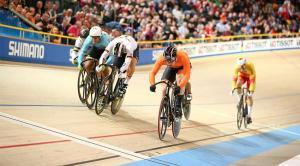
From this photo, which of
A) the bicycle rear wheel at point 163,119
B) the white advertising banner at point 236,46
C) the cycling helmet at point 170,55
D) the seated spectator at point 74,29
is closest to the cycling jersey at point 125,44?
the cycling helmet at point 170,55

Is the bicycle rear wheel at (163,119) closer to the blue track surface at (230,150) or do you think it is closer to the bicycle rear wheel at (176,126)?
the bicycle rear wheel at (176,126)

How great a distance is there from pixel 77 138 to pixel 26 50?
7909 millimetres

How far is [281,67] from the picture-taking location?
20.7m

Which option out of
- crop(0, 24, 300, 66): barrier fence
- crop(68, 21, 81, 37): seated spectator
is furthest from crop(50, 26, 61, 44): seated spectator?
crop(68, 21, 81, 37): seated spectator

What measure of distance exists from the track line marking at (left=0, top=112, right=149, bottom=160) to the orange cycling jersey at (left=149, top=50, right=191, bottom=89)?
1421 millimetres

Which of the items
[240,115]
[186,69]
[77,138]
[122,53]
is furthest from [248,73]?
[77,138]

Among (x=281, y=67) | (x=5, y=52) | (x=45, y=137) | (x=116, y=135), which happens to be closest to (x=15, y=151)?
(x=45, y=137)

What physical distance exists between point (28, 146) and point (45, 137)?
1.63 feet

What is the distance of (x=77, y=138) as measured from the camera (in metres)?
6.25

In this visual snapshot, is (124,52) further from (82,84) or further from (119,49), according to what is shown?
(82,84)

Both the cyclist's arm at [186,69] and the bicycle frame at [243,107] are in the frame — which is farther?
the bicycle frame at [243,107]

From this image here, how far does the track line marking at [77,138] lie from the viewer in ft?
19.2

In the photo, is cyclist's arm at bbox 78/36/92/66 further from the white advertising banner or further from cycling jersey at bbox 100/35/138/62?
the white advertising banner

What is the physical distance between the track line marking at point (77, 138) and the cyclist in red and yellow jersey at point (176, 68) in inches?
46.3
